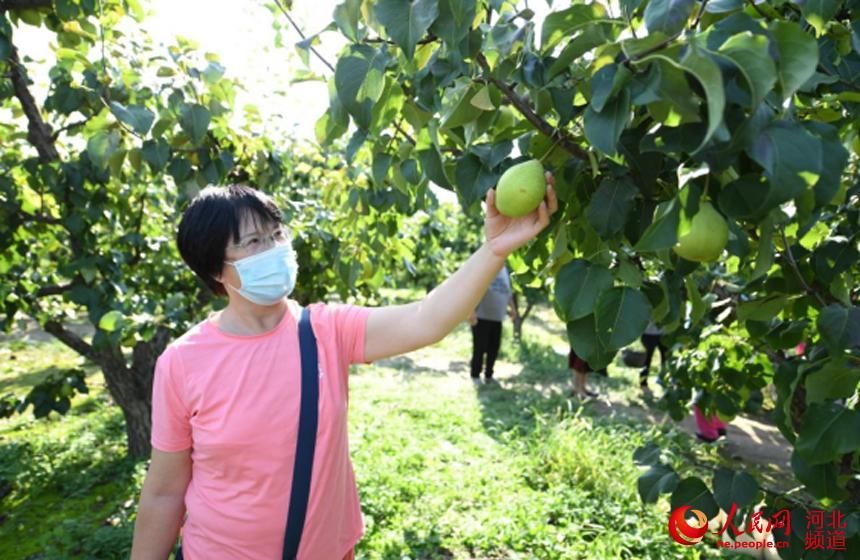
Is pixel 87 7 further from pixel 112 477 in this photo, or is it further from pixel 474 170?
pixel 112 477

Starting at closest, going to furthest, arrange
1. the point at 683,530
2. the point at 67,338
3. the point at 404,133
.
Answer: the point at 404,133 < the point at 683,530 < the point at 67,338

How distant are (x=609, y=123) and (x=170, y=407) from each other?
1.12m

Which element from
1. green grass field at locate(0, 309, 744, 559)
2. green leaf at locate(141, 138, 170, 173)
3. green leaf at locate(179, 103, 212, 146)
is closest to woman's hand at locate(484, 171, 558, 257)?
green leaf at locate(179, 103, 212, 146)

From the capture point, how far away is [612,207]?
0.88m

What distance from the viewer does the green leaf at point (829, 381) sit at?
1.13 meters

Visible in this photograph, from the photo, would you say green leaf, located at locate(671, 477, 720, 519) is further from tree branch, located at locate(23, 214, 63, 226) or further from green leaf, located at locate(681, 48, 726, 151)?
tree branch, located at locate(23, 214, 63, 226)

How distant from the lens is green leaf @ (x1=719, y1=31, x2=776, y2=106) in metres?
0.57

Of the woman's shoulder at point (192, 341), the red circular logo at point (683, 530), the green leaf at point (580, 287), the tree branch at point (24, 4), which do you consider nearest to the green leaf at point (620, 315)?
the green leaf at point (580, 287)

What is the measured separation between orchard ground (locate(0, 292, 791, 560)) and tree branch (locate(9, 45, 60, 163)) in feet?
5.05

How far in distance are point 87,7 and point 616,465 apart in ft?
12.0

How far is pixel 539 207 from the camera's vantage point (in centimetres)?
104

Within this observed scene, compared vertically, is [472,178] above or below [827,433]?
above

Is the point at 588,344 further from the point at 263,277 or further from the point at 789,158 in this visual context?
the point at 263,277

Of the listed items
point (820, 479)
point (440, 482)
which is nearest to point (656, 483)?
point (820, 479)
